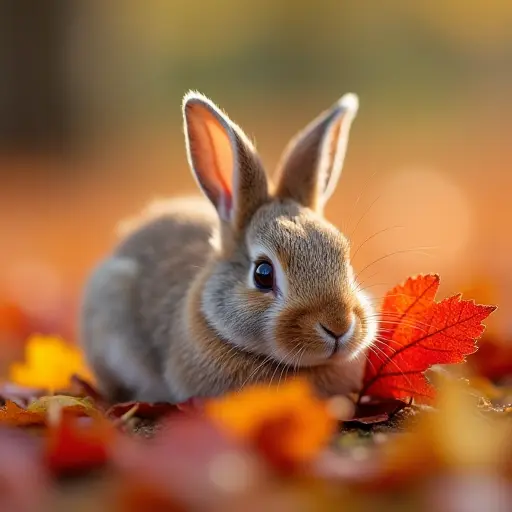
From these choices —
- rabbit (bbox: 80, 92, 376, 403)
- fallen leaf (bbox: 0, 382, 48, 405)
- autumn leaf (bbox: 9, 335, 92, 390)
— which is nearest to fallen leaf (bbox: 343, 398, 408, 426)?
rabbit (bbox: 80, 92, 376, 403)

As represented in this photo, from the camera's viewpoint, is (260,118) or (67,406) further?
(260,118)

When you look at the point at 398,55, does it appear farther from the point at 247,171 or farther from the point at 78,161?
the point at 247,171

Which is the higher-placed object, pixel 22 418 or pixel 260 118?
pixel 260 118

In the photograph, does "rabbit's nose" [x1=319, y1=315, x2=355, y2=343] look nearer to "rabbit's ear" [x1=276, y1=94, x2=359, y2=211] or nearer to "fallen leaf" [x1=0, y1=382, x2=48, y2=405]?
"rabbit's ear" [x1=276, y1=94, x2=359, y2=211]

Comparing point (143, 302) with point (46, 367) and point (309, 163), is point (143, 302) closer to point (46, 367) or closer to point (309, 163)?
point (46, 367)

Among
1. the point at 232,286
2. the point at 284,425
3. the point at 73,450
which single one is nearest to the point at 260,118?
the point at 232,286
